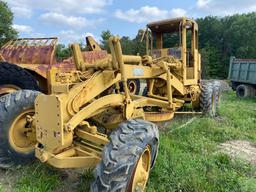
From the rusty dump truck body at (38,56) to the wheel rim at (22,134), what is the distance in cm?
254

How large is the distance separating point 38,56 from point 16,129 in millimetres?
3359

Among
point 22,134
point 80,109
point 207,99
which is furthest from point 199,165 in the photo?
point 207,99

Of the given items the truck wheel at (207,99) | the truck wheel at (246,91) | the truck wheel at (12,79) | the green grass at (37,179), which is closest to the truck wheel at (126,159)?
the green grass at (37,179)

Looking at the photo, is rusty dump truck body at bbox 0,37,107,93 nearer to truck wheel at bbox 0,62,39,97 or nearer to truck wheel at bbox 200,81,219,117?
truck wheel at bbox 0,62,39,97

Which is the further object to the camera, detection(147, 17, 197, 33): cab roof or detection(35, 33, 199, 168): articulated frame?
detection(147, 17, 197, 33): cab roof

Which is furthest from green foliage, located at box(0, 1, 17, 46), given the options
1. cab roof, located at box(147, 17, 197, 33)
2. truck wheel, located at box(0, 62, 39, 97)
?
truck wheel, located at box(0, 62, 39, 97)

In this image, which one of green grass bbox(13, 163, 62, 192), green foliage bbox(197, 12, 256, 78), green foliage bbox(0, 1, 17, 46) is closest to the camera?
green grass bbox(13, 163, 62, 192)

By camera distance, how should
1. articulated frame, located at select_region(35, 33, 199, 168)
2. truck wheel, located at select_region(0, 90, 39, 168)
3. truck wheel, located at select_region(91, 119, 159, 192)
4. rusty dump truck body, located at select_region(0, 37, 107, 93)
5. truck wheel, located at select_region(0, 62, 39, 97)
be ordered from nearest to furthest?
truck wheel, located at select_region(91, 119, 159, 192) → articulated frame, located at select_region(35, 33, 199, 168) → truck wheel, located at select_region(0, 90, 39, 168) → truck wheel, located at select_region(0, 62, 39, 97) → rusty dump truck body, located at select_region(0, 37, 107, 93)

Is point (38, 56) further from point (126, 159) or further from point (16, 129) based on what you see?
point (126, 159)

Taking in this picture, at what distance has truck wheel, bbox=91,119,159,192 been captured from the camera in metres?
→ 2.97

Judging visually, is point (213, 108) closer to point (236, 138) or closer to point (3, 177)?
point (236, 138)

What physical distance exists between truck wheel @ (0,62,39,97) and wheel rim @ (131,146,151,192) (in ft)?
9.23

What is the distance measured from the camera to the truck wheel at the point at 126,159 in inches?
117

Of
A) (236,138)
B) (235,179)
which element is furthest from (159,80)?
(235,179)
